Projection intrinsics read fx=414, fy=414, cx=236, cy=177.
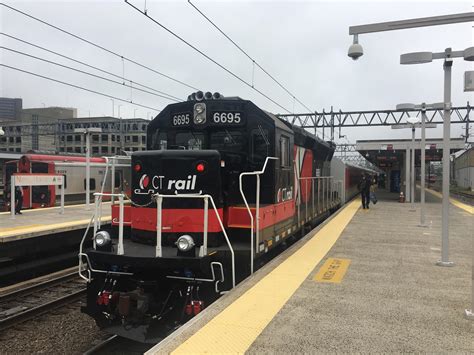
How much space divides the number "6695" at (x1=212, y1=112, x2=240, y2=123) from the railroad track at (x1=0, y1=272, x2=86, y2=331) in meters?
4.21

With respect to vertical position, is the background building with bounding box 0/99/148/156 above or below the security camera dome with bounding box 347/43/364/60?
above

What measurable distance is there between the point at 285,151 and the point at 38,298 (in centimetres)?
523

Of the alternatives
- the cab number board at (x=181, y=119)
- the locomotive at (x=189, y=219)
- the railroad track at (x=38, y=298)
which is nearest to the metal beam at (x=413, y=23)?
the locomotive at (x=189, y=219)

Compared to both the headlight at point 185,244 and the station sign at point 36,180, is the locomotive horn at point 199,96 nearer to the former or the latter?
the headlight at point 185,244

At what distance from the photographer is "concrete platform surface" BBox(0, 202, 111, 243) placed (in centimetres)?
791

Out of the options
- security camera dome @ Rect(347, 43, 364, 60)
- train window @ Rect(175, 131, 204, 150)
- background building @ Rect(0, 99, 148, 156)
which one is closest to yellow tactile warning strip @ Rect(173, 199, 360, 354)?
train window @ Rect(175, 131, 204, 150)

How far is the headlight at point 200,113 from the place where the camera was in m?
6.19

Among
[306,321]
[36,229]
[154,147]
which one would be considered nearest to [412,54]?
[154,147]

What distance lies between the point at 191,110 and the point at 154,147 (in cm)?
89

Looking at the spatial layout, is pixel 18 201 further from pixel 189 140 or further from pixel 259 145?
pixel 259 145

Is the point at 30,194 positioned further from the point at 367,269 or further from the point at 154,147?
the point at 367,269

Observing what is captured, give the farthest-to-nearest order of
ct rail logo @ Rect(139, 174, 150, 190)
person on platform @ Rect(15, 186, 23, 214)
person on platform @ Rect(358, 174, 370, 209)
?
person on platform @ Rect(358, 174, 370, 209) → person on platform @ Rect(15, 186, 23, 214) → ct rail logo @ Rect(139, 174, 150, 190)

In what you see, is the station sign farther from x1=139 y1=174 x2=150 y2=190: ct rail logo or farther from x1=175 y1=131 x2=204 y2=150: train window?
x1=139 y1=174 x2=150 y2=190: ct rail logo

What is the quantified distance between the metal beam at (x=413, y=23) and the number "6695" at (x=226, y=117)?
8.41 ft
